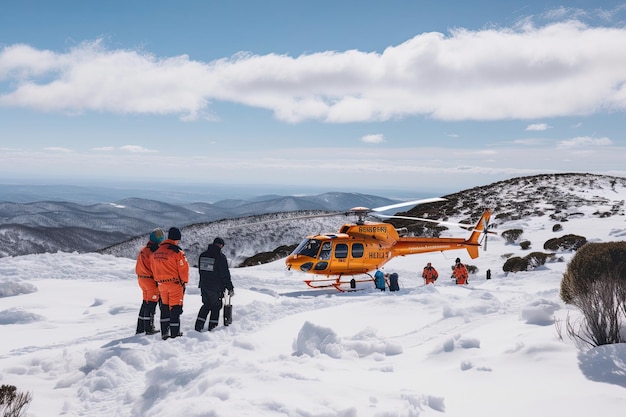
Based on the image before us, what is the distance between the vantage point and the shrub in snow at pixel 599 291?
206 inches

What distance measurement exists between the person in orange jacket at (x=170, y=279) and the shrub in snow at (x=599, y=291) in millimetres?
6200

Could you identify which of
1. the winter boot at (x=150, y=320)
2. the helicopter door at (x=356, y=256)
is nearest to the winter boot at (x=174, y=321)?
the winter boot at (x=150, y=320)

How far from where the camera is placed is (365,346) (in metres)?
6.50

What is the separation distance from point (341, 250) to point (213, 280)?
7.11 m

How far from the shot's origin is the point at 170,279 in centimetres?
765

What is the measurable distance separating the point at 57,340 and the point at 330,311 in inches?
216

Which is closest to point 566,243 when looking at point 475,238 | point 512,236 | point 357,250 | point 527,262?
point 512,236

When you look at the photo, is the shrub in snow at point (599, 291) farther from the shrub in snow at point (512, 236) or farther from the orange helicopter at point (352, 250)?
the shrub in snow at point (512, 236)

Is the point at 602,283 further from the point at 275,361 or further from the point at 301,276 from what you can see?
the point at 301,276

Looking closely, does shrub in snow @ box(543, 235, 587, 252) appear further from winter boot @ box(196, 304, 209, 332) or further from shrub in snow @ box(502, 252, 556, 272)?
winter boot @ box(196, 304, 209, 332)

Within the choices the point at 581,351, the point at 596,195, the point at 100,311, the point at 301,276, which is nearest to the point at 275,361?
the point at 581,351

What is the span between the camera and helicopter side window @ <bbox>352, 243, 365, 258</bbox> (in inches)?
585

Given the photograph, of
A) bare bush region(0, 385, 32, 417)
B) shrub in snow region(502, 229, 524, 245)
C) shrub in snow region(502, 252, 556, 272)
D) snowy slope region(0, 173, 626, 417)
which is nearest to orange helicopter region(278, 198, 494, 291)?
snowy slope region(0, 173, 626, 417)

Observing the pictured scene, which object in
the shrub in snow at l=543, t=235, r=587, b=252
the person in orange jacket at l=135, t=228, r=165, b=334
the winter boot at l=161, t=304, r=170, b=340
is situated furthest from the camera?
the shrub in snow at l=543, t=235, r=587, b=252
